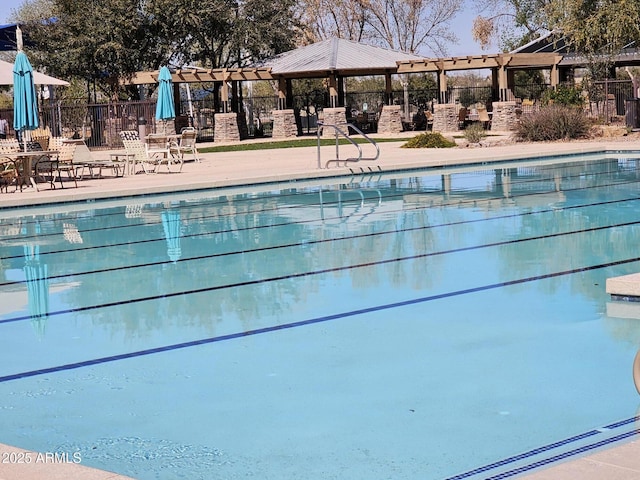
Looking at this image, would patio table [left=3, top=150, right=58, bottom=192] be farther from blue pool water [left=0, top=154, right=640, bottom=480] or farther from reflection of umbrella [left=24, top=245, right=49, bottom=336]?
reflection of umbrella [left=24, top=245, right=49, bottom=336]

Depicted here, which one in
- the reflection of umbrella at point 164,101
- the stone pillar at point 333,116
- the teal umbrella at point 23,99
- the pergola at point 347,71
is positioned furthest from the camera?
the stone pillar at point 333,116

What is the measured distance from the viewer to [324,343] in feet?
23.8

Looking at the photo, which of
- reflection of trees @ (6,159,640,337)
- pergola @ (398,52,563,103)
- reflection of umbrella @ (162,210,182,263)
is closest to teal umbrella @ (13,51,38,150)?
reflection of trees @ (6,159,640,337)

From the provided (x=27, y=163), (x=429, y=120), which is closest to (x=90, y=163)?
(x=27, y=163)

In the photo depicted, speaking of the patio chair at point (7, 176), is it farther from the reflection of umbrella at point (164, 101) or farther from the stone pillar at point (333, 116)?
the stone pillar at point (333, 116)

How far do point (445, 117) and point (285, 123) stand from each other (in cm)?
626

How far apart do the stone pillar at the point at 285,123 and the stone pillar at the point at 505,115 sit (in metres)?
7.88

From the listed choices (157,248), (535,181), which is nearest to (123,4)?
(535,181)

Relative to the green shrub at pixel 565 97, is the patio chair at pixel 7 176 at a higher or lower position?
lower

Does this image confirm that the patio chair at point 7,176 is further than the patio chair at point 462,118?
No

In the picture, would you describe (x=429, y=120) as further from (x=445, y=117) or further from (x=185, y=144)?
(x=185, y=144)

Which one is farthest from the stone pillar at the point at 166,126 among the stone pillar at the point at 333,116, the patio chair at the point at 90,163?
the patio chair at the point at 90,163

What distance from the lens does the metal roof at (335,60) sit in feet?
125

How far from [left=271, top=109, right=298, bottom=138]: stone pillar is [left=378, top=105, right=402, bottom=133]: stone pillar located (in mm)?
3522
